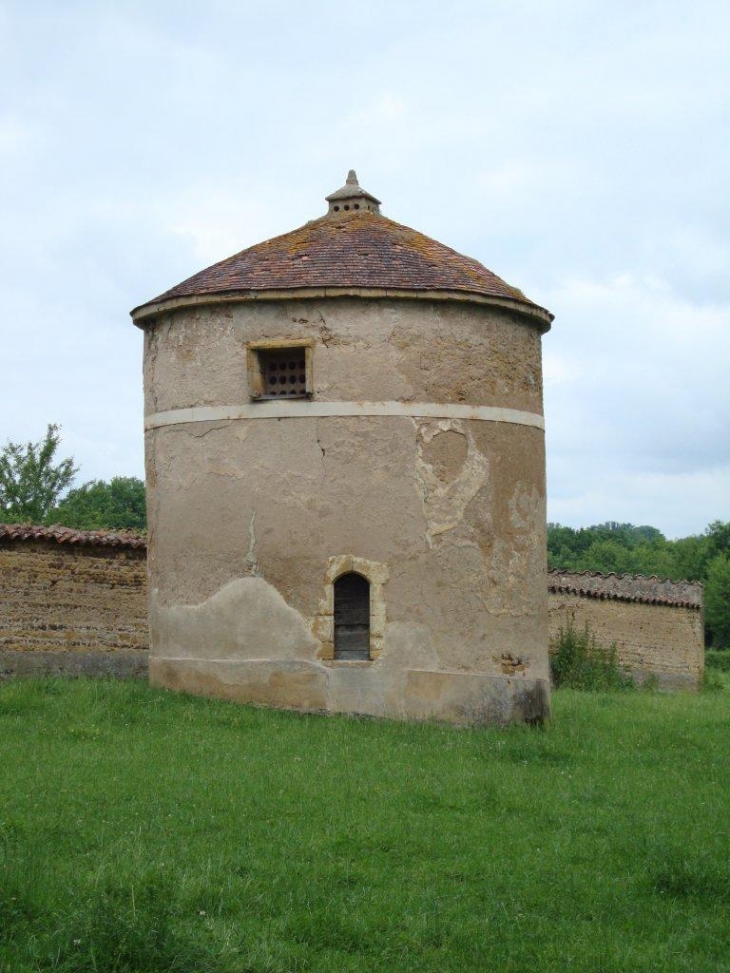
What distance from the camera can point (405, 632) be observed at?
47.7ft

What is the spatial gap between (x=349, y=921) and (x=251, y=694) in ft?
25.4

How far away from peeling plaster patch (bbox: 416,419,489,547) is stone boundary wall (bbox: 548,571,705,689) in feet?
30.8

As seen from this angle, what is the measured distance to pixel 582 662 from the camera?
24.0m

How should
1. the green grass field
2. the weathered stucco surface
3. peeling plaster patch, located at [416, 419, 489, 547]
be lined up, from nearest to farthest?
the green grass field
the weathered stucco surface
peeling plaster patch, located at [416, 419, 489, 547]

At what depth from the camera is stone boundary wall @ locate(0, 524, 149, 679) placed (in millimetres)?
16859

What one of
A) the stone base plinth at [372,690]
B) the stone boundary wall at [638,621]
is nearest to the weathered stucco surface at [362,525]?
the stone base plinth at [372,690]

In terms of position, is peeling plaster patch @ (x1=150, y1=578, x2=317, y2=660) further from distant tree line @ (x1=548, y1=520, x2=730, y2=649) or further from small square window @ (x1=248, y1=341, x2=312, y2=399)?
distant tree line @ (x1=548, y1=520, x2=730, y2=649)

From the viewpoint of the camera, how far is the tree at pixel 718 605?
5209 centimetres

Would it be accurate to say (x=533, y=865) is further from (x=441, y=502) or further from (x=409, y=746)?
(x=441, y=502)

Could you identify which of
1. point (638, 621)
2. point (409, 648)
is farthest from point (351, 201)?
point (638, 621)

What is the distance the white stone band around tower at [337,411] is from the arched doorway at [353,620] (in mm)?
1906

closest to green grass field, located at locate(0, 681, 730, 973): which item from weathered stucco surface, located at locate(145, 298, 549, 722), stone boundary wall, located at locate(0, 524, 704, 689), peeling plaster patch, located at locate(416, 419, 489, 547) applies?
weathered stucco surface, located at locate(145, 298, 549, 722)

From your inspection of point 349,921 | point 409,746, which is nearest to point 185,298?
point 409,746

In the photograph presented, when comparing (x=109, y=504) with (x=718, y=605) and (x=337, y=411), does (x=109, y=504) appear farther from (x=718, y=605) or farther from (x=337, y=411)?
(x=337, y=411)
